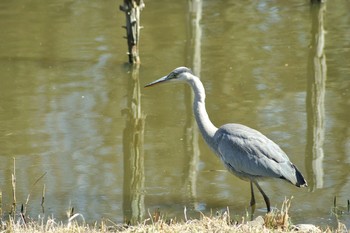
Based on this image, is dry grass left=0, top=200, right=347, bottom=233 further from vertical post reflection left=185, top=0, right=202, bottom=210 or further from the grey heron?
vertical post reflection left=185, top=0, right=202, bottom=210

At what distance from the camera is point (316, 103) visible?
11484 mm

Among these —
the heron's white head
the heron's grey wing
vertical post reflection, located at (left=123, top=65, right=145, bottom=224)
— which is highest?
the heron's white head

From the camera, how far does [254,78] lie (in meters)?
12.7

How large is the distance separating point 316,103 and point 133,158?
2.86m

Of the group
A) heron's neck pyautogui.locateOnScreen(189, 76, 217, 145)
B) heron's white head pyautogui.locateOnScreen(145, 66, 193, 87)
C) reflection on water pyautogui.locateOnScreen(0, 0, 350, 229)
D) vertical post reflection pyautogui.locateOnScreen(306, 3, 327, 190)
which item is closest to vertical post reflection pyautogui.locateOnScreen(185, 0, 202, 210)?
reflection on water pyautogui.locateOnScreen(0, 0, 350, 229)

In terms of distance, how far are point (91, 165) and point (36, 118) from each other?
1.92 meters

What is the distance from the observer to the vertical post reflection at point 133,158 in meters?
8.43

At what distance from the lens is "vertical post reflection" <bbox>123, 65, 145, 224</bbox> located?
8430 millimetres

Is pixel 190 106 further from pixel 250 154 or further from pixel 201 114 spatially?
pixel 250 154

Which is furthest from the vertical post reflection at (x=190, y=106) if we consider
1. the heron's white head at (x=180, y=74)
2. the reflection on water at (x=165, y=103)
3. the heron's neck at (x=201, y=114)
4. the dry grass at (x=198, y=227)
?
the dry grass at (x=198, y=227)

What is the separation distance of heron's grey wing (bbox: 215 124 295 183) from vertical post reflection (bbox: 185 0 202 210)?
565 millimetres

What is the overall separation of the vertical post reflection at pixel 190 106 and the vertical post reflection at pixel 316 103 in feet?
3.88

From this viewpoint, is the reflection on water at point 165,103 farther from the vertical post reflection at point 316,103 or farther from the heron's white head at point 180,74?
the heron's white head at point 180,74

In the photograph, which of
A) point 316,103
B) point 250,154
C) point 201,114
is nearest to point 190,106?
point 316,103
